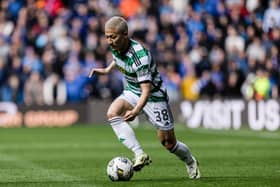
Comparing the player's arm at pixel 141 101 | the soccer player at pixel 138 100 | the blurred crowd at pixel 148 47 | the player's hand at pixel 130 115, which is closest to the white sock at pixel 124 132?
the soccer player at pixel 138 100

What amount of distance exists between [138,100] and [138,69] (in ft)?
1.37

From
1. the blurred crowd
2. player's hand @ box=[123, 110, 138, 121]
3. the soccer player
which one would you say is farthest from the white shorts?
the blurred crowd

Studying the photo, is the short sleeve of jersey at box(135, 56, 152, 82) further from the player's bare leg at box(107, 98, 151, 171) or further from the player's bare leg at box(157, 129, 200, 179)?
the player's bare leg at box(157, 129, 200, 179)

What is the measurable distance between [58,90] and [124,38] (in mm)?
16943

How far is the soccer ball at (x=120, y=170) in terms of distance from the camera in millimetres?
11297

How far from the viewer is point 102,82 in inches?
1110

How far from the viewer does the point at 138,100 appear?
1122 cm

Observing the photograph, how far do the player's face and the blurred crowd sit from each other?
53.4ft

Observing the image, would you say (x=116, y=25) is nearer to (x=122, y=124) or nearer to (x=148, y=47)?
(x=122, y=124)

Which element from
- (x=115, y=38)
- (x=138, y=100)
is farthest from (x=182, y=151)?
(x=115, y=38)

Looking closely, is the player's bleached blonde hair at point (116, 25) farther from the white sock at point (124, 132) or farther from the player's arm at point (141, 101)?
the white sock at point (124, 132)

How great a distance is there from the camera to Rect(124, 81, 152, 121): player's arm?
34.7 ft

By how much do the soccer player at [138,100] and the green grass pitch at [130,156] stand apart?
1.23 ft

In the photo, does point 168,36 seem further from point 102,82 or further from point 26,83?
point 26,83
